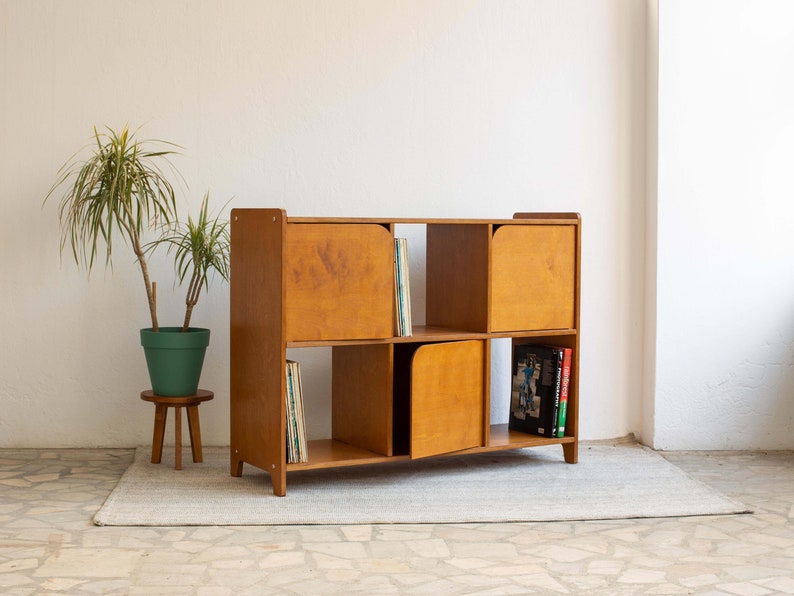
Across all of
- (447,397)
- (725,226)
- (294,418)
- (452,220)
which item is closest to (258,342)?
(294,418)

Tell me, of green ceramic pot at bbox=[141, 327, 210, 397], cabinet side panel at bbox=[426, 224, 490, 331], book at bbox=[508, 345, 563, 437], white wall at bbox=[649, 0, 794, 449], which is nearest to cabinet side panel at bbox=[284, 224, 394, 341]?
cabinet side panel at bbox=[426, 224, 490, 331]

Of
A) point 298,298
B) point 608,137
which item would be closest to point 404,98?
point 608,137

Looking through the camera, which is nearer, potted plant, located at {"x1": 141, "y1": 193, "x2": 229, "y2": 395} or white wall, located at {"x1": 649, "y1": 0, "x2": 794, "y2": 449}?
potted plant, located at {"x1": 141, "y1": 193, "x2": 229, "y2": 395}

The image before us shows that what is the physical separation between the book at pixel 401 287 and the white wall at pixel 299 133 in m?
0.63

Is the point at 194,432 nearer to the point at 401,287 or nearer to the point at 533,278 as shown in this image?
the point at 401,287

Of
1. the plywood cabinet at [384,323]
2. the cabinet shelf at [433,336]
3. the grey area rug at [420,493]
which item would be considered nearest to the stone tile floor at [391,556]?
the grey area rug at [420,493]

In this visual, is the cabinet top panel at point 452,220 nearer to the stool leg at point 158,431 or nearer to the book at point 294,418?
the book at point 294,418

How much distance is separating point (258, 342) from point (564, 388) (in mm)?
1228

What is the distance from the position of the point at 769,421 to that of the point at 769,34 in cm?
162

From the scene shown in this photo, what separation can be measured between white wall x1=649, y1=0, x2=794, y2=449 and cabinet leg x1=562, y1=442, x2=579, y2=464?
0.50 metres

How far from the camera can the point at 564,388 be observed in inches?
156

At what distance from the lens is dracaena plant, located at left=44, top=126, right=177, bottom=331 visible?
3.65m

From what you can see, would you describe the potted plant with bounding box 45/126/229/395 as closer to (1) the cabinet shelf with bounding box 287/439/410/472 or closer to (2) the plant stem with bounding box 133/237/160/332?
(2) the plant stem with bounding box 133/237/160/332

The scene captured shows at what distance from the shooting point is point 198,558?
283cm
